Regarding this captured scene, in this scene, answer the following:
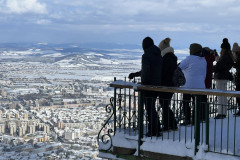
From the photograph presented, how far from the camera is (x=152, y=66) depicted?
23.7 feet

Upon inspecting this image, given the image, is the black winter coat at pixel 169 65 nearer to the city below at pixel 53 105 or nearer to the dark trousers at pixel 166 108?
the dark trousers at pixel 166 108

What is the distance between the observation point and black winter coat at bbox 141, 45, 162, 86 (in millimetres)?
7211

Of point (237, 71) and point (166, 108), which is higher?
point (237, 71)

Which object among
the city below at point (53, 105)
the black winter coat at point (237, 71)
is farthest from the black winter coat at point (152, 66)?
the city below at point (53, 105)

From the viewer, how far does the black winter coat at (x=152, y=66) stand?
721 centimetres

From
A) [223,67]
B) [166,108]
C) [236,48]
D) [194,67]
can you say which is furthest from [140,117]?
[236,48]

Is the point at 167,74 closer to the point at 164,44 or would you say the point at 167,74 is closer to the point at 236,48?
the point at 164,44

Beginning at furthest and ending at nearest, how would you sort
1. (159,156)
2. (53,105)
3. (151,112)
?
(53,105) → (151,112) → (159,156)

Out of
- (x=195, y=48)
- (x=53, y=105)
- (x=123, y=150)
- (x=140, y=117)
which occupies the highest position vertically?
(x=195, y=48)

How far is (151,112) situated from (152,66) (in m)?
0.79

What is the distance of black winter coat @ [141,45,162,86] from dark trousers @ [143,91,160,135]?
0.20 meters

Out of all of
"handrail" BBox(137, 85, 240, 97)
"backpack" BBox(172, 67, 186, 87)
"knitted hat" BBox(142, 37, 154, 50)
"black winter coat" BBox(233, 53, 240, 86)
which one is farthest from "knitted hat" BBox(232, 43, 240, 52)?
"handrail" BBox(137, 85, 240, 97)

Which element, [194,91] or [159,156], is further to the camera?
[159,156]

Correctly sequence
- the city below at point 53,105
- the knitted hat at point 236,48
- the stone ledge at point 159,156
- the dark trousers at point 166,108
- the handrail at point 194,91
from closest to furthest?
the handrail at point 194,91 < the stone ledge at point 159,156 < the dark trousers at point 166,108 < the knitted hat at point 236,48 < the city below at point 53,105
